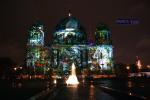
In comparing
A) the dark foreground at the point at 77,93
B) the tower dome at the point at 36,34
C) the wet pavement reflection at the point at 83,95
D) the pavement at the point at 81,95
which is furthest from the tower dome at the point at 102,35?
the pavement at the point at 81,95

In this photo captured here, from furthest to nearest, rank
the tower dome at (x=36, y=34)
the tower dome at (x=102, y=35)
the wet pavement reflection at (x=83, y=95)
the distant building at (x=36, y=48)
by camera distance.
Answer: the tower dome at (x=102, y=35) → the tower dome at (x=36, y=34) → the distant building at (x=36, y=48) → the wet pavement reflection at (x=83, y=95)

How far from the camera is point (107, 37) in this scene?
199 metres

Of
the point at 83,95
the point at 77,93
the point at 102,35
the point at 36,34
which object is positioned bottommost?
the point at 83,95

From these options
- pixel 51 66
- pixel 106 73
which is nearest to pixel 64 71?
pixel 51 66

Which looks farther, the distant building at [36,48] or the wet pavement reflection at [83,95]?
the distant building at [36,48]

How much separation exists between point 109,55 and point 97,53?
18.7 feet

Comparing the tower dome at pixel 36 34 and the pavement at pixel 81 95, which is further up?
the tower dome at pixel 36 34

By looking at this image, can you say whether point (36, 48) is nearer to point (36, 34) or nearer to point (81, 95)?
point (36, 34)

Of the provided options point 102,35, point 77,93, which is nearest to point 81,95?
point 77,93

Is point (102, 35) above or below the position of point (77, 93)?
above

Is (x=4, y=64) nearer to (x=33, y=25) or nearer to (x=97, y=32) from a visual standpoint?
(x=33, y=25)

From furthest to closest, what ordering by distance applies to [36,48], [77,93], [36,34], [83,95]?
1. [36,48]
2. [36,34]
3. [77,93]
4. [83,95]

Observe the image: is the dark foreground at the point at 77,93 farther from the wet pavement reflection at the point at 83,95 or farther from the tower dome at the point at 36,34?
the tower dome at the point at 36,34

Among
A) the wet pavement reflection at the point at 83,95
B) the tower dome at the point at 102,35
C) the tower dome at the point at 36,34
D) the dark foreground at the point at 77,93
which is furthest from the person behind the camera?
the tower dome at the point at 102,35
